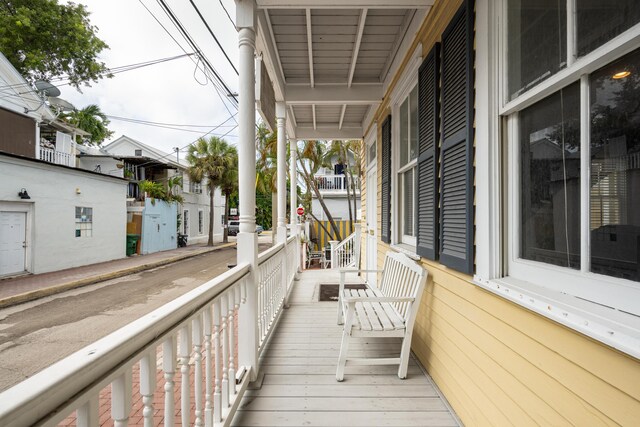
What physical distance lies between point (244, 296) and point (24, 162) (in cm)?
967

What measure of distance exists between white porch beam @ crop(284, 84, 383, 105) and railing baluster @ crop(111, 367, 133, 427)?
3905mm

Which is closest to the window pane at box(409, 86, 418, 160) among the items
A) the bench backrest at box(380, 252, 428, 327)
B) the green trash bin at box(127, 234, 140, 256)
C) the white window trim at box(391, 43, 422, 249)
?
the white window trim at box(391, 43, 422, 249)

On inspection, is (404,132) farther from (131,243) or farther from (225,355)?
(131,243)

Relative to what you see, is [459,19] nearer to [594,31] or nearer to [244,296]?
[594,31]

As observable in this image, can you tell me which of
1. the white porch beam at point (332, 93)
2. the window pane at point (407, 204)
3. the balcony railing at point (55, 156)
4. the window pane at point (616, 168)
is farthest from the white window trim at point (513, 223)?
the balcony railing at point (55, 156)

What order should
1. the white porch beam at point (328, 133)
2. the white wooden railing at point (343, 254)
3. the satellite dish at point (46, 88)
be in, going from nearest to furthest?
the white porch beam at point (328, 133)
the white wooden railing at point (343, 254)
the satellite dish at point (46, 88)

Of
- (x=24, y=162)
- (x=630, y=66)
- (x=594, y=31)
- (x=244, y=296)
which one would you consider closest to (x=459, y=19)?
(x=594, y=31)

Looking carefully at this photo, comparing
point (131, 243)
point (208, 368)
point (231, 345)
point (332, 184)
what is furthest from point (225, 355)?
point (332, 184)

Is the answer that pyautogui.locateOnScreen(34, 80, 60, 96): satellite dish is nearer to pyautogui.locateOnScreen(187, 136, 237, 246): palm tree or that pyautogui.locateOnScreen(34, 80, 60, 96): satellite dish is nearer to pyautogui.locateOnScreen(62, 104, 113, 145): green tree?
pyautogui.locateOnScreen(187, 136, 237, 246): palm tree

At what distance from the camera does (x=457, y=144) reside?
179 cm

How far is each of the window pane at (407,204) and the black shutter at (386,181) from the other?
11.9 inches

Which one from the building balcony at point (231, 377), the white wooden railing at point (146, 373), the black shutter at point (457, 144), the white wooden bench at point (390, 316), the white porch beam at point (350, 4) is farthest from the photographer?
the white porch beam at point (350, 4)

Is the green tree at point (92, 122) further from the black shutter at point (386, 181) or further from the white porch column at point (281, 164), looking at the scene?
the black shutter at point (386, 181)

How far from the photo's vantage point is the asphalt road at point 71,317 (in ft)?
11.5
